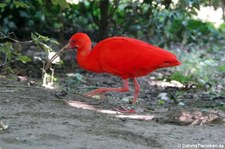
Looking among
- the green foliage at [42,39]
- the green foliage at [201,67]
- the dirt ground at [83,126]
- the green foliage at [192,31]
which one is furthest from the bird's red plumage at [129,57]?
the green foliage at [192,31]

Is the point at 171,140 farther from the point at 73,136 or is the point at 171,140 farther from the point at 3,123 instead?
the point at 3,123

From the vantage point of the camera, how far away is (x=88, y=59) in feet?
21.5

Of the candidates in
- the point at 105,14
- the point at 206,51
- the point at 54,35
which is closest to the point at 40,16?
the point at 54,35

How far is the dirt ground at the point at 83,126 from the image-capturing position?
446 cm

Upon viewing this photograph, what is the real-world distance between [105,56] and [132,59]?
291mm

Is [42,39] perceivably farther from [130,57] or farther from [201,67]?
[201,67]

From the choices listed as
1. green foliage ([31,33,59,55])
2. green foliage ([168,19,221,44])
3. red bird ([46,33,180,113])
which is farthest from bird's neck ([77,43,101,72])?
green foliage ([168,19,221,44])

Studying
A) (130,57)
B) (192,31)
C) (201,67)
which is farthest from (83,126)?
(192,31)

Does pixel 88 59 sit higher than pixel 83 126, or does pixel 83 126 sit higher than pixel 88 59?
pixel 88 59

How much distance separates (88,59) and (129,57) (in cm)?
52

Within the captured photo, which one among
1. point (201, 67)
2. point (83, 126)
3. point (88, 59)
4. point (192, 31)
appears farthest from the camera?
point (192, 31)

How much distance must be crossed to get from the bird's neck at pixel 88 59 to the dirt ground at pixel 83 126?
0.34 metres

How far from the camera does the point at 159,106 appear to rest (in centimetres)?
705

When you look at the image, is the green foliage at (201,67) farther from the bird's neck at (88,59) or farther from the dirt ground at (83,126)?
the bird's neck at (88,59)
